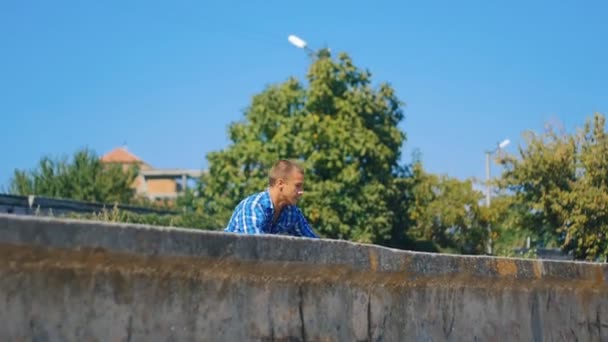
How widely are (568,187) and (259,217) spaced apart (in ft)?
97.4

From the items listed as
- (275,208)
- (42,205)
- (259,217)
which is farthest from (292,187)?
(42,205)

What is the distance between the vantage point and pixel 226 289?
186 inches

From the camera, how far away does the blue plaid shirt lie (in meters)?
6.57

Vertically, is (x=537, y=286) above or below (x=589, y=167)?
below

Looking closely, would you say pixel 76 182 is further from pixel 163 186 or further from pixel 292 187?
pixel 163 186

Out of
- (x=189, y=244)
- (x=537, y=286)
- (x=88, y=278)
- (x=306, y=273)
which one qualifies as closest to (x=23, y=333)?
(x=88, y=278)

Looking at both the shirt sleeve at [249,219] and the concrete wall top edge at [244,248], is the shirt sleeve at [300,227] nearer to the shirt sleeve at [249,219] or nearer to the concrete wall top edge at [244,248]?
the shirt sleeve at [249,219]

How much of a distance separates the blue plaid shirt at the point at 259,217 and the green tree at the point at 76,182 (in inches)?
1978

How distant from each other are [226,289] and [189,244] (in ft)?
1.36

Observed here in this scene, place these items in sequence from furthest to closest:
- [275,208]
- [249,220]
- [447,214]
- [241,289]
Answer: [447,214]
[275,208]
[249,220]
[241,289]

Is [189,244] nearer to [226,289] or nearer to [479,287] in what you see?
[226,289]

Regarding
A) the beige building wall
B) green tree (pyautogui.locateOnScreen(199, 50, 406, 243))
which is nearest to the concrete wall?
green tree (pyautogui.locateOnScreen(199, 50, 406, 243))

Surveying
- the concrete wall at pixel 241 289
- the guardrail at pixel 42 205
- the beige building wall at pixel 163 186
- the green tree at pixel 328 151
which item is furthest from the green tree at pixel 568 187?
the beige building wall at pixel 163 186

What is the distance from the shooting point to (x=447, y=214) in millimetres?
44875
